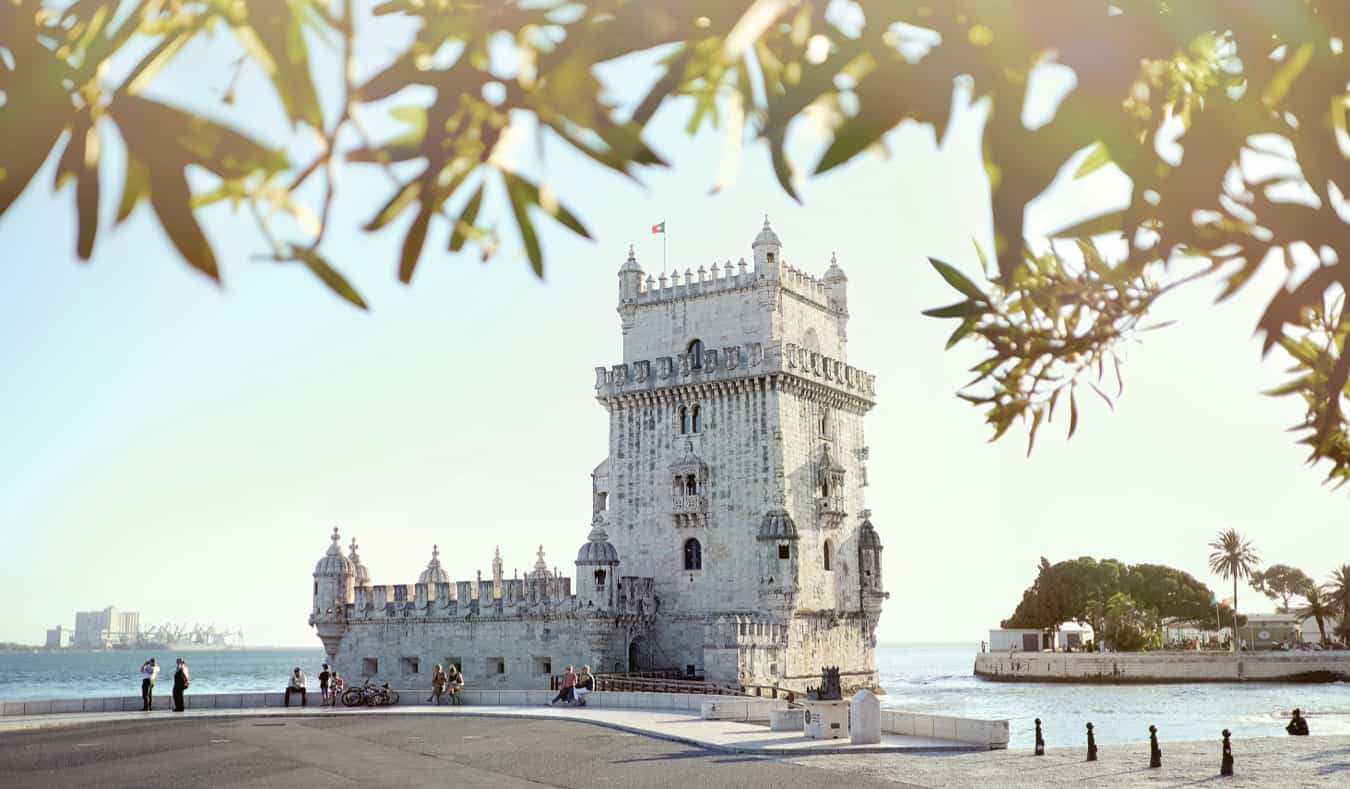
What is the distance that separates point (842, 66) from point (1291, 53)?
2.91 ft

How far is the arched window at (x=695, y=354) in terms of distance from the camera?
4603 centimetres

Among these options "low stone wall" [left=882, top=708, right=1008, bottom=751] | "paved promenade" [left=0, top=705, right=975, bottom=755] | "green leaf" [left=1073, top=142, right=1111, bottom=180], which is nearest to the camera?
"green leaf" [left=1073, top=142, right=1111, bottom=180]

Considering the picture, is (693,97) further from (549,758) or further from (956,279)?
(549,758)

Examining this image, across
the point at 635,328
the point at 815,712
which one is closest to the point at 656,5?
the point at 815,712

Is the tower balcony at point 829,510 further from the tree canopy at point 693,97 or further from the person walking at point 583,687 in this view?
the tree canopy at point 693,97

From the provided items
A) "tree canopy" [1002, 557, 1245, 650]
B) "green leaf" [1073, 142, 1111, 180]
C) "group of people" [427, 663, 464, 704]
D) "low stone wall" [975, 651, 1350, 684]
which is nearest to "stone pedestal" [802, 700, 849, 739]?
"group of people" [427, 663, 464, 704]

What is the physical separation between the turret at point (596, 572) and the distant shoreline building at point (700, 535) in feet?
0.21

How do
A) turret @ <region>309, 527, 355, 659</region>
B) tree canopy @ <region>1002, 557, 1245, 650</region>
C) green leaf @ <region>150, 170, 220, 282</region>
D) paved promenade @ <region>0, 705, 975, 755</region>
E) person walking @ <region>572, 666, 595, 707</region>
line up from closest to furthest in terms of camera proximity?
1. green leaf @ <region>150, 170, 220, 282</region>
2. paved promenade @ <region>0, 705, 975, 755</region>
3. person walking @ <region>572, 666, 595, 707</region>
4. turret @ <region>309, 527, 355, 659</region>
5. tree canopy @ <region>1002, 557, 1245, 650</region>

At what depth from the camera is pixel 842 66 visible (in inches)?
95.3

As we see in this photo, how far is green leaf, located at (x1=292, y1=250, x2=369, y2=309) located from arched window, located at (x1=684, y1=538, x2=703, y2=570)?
4272 centimetres

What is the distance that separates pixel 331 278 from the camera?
224 cm

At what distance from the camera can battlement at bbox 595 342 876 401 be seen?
44.6m

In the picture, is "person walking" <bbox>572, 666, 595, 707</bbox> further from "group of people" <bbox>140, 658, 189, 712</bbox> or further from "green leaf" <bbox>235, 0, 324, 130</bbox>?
"green leaf" <bbox>235, 0, 324, 130</bbox>

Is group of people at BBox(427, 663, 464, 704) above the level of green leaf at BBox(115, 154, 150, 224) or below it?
below
